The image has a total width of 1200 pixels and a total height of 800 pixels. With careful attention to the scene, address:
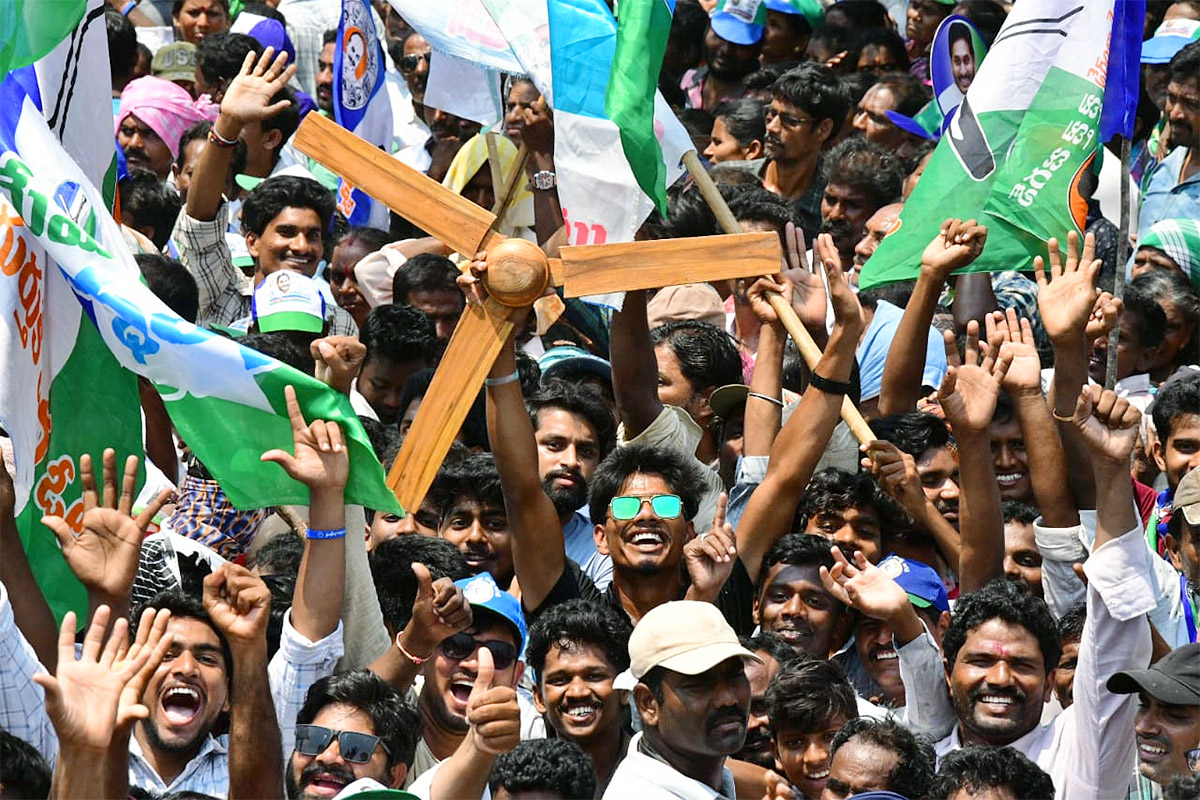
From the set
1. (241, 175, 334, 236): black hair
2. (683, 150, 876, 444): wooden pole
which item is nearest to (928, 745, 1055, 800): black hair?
(683, 150, 876, 444): wooden pole

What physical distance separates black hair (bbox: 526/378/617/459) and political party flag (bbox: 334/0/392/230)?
2.37m

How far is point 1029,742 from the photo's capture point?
5.74 metres

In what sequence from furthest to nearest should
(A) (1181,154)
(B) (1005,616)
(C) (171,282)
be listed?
(A) (1181,154) < (C) (171,282) < (B) (1005,616)

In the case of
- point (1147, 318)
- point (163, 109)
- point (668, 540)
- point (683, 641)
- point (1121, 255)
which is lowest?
point (163, 109)

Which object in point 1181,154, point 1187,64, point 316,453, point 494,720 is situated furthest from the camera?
point 1181,154

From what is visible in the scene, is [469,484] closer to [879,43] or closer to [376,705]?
[376,705]

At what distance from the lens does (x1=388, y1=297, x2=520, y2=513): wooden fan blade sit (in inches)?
240

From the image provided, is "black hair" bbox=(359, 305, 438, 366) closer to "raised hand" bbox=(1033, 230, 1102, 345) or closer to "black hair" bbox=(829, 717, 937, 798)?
"raised hand" bbox=(1033, 230, 1102, 345)

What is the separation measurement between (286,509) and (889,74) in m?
4.25

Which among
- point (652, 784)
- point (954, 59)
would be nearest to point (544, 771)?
point (652, 784)

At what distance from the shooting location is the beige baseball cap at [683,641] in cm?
527

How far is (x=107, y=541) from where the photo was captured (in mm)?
5387

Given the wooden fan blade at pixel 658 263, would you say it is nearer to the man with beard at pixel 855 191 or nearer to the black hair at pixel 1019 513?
the black hair at pixel 1019 513

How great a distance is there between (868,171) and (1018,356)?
2382 mm
